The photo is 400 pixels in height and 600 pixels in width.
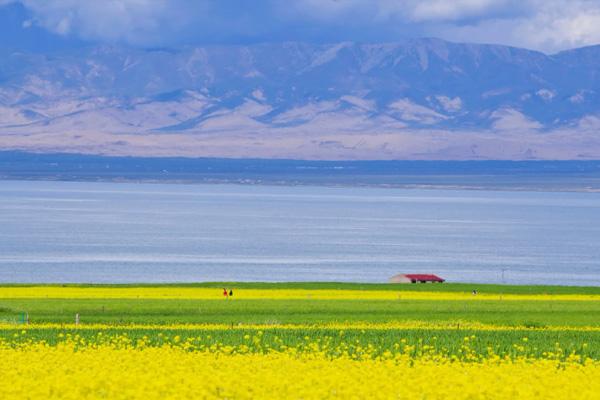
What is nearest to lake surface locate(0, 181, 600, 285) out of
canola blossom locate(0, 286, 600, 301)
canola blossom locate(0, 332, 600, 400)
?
canola blossom locate(0, 286, 600, 301)

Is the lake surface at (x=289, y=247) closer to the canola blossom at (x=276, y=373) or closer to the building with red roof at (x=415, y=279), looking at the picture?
the building with red roof at (x=415, y=279)

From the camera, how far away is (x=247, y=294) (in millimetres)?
62812

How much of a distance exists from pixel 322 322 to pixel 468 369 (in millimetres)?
18374

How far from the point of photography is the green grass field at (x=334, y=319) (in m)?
31.7

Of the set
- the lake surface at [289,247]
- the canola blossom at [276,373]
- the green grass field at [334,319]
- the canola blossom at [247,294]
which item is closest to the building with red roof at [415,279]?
the lake surface at [289,247]

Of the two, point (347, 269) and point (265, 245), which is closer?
point (347, 269)

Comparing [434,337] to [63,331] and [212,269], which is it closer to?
[63,331]

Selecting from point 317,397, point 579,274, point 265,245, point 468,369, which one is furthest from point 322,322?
point 265,245

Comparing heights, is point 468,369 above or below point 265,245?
below

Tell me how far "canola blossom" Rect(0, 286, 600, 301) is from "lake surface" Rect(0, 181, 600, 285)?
18973mm

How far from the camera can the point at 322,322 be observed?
140ft

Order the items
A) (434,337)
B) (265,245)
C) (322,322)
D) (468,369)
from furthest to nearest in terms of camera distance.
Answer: (265,245) < (322,322) < (434,337) < (468,369)

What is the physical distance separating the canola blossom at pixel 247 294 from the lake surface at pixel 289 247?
1897 cm

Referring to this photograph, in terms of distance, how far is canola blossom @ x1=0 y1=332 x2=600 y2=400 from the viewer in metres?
20.2
